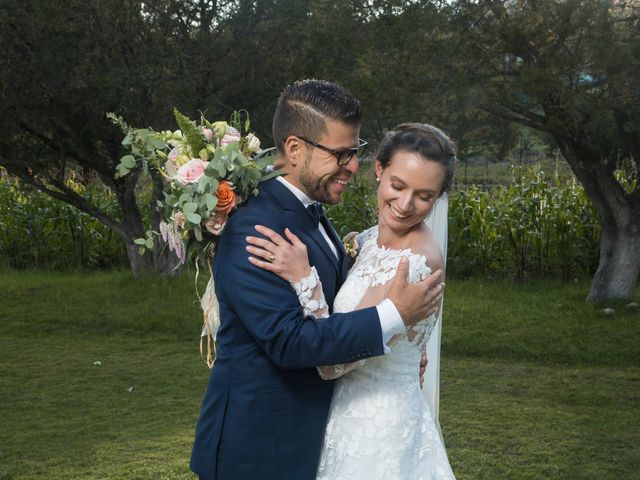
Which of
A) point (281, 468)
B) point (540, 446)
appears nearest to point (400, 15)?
point (540, 446)

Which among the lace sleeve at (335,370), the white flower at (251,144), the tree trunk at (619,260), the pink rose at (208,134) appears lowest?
the tree trunk at (619,260)

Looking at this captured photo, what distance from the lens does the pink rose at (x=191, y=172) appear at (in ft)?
8.32

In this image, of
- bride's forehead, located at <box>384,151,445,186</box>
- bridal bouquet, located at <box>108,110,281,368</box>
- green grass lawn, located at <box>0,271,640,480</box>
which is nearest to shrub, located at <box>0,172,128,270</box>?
green grass lawn, located at <box>0,271,640,480</box>

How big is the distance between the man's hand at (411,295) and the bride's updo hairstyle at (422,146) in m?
0.33

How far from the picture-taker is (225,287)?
95.5 inches

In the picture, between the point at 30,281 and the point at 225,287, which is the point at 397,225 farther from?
the point at 30,281

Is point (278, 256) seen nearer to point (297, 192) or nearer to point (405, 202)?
point (297, 192)

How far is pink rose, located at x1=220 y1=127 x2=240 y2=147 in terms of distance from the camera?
8.75 feet

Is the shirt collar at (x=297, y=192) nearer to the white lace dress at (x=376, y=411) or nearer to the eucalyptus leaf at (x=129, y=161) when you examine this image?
the white lace dress at (x=376, y=411)

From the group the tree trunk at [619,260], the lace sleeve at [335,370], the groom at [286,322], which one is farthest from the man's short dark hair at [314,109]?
the tree trunk at [619,260]

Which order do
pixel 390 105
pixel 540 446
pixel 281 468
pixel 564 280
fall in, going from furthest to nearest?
1. pixel 564 280
2. pixel 390 105
3. pixel 540 446
4. pixel 281 468

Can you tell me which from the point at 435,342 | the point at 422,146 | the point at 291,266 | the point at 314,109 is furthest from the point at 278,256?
the point at 435,342

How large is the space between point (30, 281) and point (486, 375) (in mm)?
5538

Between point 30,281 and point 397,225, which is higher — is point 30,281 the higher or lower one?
the lower one
